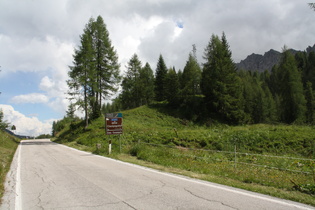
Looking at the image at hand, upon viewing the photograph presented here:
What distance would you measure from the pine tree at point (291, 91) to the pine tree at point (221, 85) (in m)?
12.8

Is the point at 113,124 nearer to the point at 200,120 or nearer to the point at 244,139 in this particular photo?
the point at 244,139

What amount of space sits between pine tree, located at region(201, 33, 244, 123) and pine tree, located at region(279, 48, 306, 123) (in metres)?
12.8

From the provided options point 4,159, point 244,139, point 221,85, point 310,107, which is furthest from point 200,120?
point 4,159

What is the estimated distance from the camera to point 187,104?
40.2 meters

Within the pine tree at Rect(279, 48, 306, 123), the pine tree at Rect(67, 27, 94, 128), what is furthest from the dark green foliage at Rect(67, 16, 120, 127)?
the pine tree at Rect(279, 48, 306, 123)

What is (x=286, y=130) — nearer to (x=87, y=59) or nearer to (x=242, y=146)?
(x=242, y=146)

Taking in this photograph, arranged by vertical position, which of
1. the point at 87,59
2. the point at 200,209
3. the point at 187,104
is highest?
the point at 87,59

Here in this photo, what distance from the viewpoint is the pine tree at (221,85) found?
34219mm

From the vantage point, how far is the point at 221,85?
34750 mm

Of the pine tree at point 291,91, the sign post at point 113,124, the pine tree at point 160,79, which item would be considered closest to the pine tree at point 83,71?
the sign post at point 113,124

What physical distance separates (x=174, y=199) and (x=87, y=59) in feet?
91.4

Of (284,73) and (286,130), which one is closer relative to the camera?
(286,130)

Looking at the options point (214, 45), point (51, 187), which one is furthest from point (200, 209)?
point (214, 45)

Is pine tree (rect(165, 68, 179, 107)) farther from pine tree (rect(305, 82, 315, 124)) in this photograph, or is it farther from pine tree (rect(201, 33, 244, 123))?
pine tree (rect(305, 82, 315, 124))
